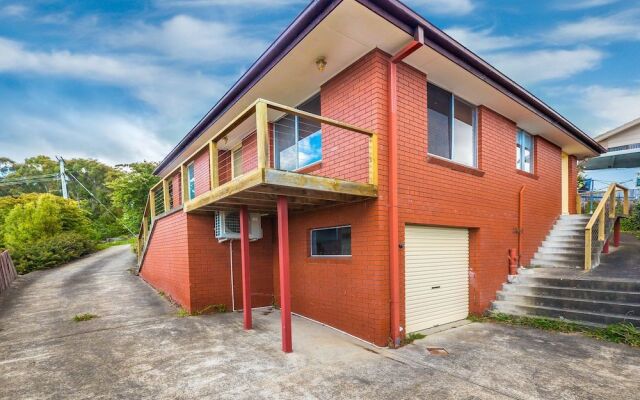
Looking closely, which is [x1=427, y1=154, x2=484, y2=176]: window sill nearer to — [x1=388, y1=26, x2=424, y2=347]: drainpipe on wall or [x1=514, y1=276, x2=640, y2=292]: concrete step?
[x1=388, y1=26, x2=424, y2=347]: drainpipe on wall

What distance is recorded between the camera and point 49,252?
48.9 feet

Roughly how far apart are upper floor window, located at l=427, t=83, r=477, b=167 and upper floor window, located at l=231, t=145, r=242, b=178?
6277mm

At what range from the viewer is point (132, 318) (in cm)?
655

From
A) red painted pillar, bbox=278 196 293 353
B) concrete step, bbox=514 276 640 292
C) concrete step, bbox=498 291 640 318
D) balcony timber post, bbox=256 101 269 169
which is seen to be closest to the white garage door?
concrete step, bbox=498 291 640 318

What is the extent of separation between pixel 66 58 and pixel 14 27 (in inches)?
70.6

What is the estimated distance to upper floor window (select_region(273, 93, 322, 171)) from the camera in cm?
655

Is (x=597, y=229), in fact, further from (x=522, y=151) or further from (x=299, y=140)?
(x=299, y=140)

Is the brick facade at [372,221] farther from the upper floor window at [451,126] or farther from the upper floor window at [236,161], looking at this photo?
the upper floor window at [236,161]

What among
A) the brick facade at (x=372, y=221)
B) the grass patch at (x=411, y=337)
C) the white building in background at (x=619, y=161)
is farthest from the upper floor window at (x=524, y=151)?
the white building in background at (x=619, y=161)

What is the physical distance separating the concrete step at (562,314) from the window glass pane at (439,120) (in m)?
3.66

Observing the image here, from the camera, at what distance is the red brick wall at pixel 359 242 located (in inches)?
194

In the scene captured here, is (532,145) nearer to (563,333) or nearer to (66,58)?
(563,333)

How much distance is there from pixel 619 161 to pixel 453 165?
2174cm

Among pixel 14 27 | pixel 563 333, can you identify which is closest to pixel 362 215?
pixel 563 333
